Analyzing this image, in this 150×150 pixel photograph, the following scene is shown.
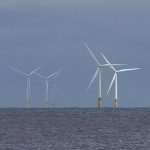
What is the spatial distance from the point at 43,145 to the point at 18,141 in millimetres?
5422

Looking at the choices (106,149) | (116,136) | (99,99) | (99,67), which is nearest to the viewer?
(106,149)

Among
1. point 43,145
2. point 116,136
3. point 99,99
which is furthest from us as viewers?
point 99,99

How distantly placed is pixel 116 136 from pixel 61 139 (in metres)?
7.57

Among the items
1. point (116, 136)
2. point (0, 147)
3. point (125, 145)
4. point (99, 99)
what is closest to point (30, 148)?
point (0, 147)

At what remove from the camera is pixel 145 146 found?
75.1 m

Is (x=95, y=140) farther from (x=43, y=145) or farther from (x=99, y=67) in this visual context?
(x=99, y=67)

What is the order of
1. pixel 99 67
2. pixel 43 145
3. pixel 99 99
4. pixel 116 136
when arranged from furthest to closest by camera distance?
1. pixel 99 99
2. pixel 99 67
3. pixel 116 136
4. pixel 43 145

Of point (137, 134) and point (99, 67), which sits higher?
point (99, 67)

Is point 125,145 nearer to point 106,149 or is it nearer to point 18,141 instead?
point 106,149

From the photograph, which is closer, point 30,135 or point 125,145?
point 125,145

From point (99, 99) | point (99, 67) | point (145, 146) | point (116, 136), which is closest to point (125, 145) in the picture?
point (145, 146)

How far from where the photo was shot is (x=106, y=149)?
71438 mm

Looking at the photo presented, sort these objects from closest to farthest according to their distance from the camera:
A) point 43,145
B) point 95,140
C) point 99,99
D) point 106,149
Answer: point 106,149, point 43,145, point 95,140, point 99,99

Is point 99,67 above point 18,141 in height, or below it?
above
